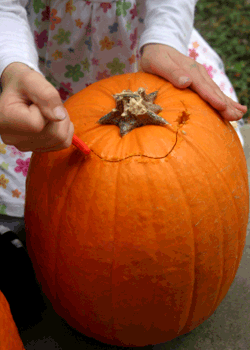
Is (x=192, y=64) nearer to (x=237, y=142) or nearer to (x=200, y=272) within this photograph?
(x=237, y=142)

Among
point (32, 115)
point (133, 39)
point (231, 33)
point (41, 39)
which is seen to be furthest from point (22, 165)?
point (231, 33)

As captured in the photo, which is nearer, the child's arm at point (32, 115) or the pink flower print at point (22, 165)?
the child's arm at point (32, 115)

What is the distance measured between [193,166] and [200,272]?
0.25 m

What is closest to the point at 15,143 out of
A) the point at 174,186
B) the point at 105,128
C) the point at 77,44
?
the point at 105,128

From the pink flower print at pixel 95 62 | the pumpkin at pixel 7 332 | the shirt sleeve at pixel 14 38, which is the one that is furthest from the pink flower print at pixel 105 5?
the pumpkin at pixel 7 332

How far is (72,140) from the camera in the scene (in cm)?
74

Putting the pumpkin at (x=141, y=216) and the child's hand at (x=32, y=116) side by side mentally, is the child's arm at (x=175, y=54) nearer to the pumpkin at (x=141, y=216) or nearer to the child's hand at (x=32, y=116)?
the pumpkin at (x=141, y=216)

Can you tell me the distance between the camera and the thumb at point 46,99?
23.1 inches

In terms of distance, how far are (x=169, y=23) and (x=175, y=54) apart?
0.25 meters

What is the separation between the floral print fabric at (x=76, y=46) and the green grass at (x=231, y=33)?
129 cm

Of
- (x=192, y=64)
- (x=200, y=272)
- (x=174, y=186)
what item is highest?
(x=192, y=64)

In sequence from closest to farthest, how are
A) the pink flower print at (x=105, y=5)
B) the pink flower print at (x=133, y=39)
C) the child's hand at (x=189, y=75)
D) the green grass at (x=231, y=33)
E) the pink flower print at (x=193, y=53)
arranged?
the child's hand at (x=189, y=75), the pink flower print at (x=105, y=5), the pink flower print at (x=133, y=39), the pink flower print at (x=193, y=53), the green grass at (x=231, y=33)

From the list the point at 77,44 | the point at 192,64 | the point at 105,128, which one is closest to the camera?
the point at 105,128

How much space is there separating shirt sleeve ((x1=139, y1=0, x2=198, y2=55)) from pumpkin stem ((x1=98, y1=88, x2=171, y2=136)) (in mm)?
403
